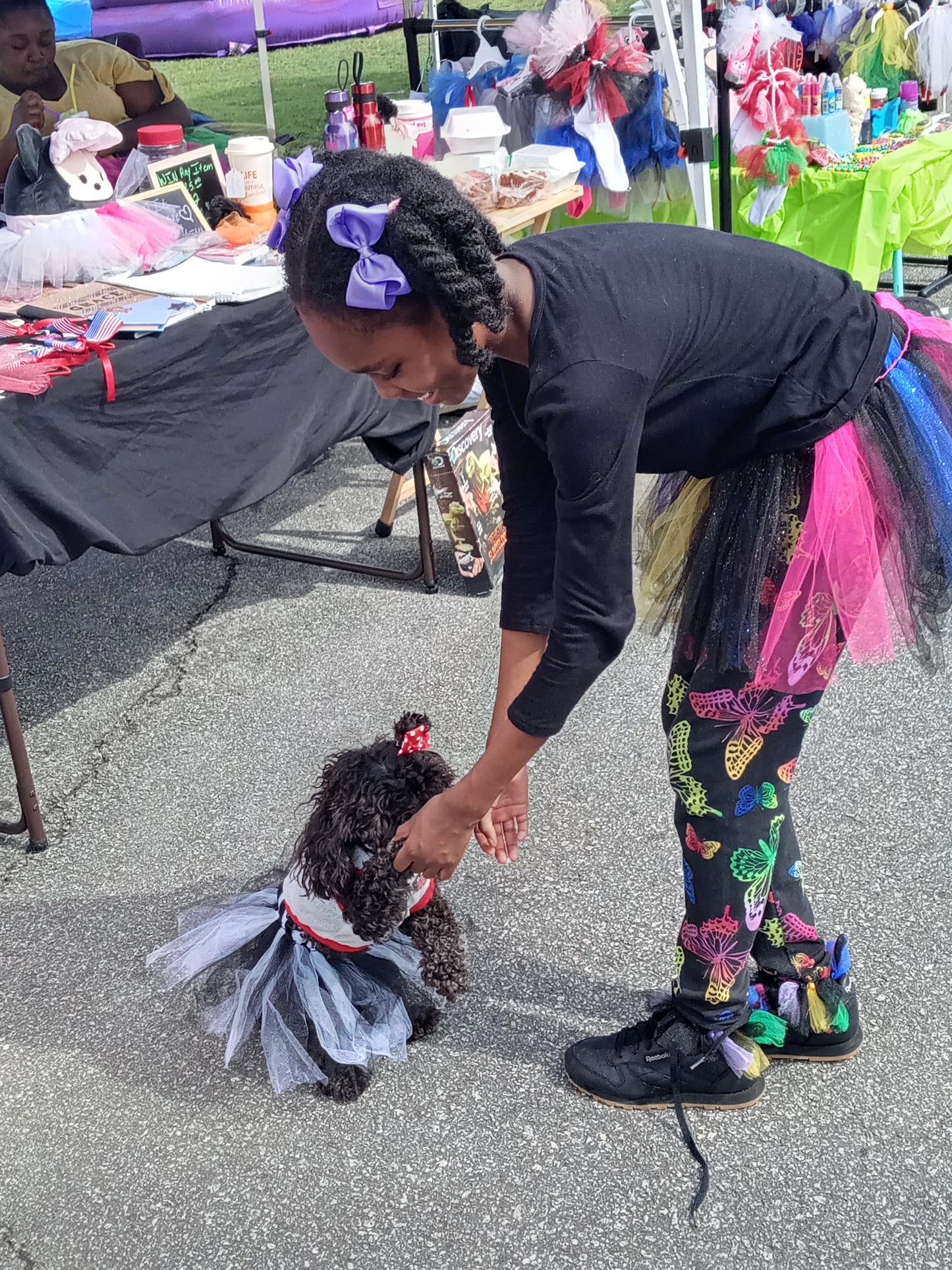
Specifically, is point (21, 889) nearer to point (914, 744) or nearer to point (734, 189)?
point (914, 744)

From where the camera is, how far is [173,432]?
2943mm

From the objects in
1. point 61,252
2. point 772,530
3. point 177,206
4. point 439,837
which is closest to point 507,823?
point 439,837

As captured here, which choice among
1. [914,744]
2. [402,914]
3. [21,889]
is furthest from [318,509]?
[402,914]

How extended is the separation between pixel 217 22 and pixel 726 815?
13.1 m

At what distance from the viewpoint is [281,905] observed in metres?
2.14

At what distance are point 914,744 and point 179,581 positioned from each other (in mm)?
2428

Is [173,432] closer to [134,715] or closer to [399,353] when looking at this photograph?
[134,715]

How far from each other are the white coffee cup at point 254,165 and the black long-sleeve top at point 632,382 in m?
2.41

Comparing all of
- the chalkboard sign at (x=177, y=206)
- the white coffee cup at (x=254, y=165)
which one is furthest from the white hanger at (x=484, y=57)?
the chalkboard sign at (x=177, y=206)

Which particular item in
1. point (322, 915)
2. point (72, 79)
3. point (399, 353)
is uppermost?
point (72, 79)

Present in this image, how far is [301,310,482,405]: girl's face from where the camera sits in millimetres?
1324

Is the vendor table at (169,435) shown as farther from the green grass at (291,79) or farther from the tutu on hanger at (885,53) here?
the green grass at (291,79)

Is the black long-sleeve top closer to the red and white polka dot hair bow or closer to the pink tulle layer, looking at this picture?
the pink tulle layer

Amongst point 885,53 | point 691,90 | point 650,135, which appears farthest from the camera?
point 885,53
